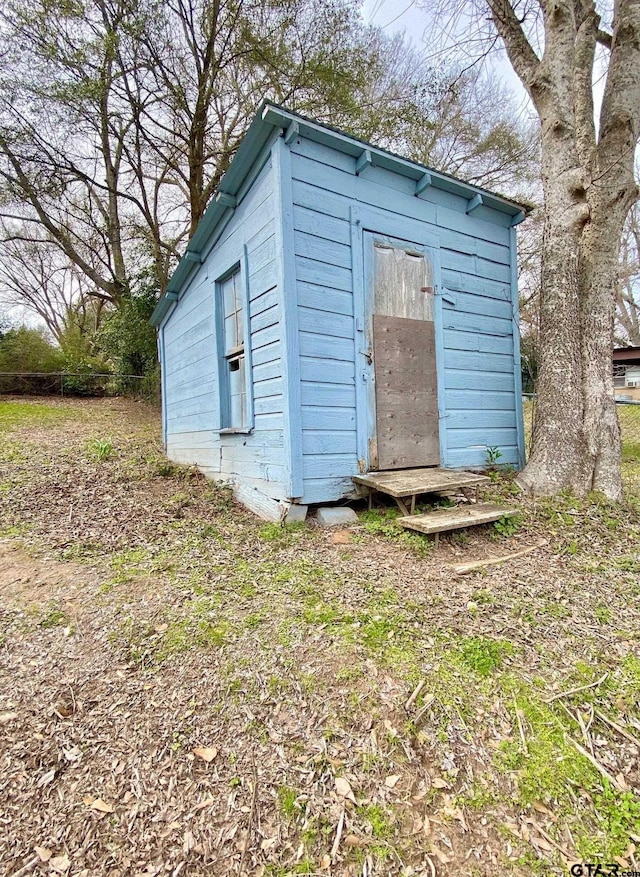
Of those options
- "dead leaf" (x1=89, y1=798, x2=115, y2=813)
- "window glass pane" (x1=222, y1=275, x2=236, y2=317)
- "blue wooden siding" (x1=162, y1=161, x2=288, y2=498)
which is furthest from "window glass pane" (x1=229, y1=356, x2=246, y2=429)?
"dead leaf" (x1=89, y1=798, x2=115, y2=813)

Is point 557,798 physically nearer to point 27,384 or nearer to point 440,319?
point 440,319

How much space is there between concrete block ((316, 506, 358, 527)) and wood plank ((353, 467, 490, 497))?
306mm

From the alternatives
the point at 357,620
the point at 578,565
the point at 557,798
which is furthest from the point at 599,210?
the point at 557,798

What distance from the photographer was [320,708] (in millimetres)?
1709

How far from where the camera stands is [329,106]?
9938 mm

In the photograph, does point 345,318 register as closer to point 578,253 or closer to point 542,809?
point 578,253

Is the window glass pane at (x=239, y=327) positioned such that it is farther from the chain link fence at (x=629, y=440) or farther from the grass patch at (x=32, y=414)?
the grass patch at (x=32, y=414)

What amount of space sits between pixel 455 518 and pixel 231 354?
321 centimetres

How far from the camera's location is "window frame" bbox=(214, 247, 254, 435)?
14.1 ft

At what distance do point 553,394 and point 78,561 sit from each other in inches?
183

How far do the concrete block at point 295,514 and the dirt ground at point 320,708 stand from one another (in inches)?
14.4

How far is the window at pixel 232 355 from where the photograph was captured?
4.80 meters

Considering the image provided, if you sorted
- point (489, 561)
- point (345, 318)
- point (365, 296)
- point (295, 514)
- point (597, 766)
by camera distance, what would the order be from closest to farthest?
point (597, 766) → point (489, 561) → point (295, 514) → point (345, 318) → point (365, 296)

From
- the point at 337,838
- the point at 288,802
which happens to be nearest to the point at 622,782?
the point at 337,838
